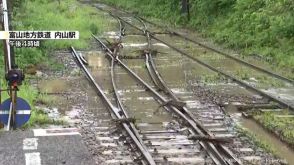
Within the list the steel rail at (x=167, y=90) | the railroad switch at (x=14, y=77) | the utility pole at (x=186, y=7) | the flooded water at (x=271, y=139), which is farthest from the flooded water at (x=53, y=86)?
the utility pole at (x=186, y=7)

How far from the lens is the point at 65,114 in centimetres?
1341

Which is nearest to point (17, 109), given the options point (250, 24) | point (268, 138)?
point (268, 138)

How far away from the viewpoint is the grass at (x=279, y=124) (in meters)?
11.4

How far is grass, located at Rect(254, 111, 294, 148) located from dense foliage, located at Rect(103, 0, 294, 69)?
7441 millimetres

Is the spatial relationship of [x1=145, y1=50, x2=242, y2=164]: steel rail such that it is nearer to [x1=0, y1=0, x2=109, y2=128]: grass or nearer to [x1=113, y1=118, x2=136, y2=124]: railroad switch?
[x1=113, y1=118, x2=136, y2=124]: railroad switch

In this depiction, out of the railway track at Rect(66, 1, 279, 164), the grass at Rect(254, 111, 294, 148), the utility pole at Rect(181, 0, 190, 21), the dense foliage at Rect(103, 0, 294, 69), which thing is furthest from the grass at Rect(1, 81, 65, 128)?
the utility pole at Rect(181, 0, 190, 21)

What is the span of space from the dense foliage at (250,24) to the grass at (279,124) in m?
7.44

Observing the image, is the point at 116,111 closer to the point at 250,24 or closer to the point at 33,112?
the point at 33,112

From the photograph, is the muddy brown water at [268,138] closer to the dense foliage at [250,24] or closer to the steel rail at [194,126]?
the steel rail at [194,126]

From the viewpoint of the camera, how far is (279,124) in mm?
12219

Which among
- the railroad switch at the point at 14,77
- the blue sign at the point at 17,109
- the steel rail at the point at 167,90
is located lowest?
the steel rail at the point at 167,90

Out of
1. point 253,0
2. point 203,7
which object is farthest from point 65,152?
point 203,7

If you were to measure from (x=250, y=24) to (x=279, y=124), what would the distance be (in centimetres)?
1492

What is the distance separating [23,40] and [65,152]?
2727mm
